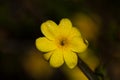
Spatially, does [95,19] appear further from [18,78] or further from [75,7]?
[18,78]

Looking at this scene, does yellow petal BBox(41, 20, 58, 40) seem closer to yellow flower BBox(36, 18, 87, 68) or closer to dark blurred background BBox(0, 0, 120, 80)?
yellow flower BBox(36, 18, 87, 68)

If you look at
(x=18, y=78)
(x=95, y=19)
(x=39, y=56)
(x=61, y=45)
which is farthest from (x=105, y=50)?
(x=61, y=45)

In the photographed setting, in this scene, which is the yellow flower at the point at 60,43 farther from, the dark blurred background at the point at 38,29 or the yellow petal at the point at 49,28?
the dark blurred background at the point at 38,29

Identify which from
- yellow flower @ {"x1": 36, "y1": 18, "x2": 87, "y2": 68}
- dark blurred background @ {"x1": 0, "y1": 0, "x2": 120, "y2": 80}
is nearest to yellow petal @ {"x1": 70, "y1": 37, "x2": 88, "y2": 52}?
yellow flower @ {"x1": 36, "y1": 18, "x2": 87, "y2": 68}

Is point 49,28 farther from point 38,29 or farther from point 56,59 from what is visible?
point 38,29

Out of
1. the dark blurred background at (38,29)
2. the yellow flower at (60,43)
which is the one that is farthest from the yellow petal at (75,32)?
the dark blurred background at (38,29)

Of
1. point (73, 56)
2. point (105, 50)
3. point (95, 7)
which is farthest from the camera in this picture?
point (95, 7)
